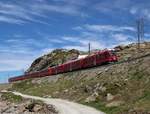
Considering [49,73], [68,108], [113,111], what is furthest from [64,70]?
[113,111]

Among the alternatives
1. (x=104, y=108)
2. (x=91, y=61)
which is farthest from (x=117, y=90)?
(x=91, y=61)

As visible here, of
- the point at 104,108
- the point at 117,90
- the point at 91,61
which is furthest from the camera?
the point at 91,61

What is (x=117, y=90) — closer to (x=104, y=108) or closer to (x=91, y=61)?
(x=104, y=108)

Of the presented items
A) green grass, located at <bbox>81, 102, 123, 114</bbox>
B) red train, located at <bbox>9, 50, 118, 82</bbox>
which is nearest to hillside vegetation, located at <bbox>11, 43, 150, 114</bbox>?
green grass, located at <bbox>81, 102, 123, 114</bbox>

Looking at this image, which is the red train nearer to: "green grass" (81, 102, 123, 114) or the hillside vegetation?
the hillside vegetation

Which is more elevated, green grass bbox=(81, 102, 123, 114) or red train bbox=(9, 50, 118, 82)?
red train bbox=(9, 50, 118, 82)

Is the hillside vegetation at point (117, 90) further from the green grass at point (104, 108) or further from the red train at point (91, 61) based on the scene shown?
the red train at point (91, 61)

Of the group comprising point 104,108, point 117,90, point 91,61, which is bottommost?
point 104,108

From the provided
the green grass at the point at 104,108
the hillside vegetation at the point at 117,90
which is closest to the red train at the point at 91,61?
the hillside vegetation at the point at 117,90

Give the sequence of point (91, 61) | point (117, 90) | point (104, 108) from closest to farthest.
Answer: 1. point (104, 108)
2. point (117, 90)
3. point (91, 61)

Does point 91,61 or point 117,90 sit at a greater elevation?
point 91,61

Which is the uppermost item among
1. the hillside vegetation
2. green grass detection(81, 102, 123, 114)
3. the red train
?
the red train

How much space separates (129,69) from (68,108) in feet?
51.0

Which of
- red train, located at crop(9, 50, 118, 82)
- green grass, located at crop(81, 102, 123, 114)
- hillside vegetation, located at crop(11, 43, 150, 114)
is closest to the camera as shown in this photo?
green grass, located at crop(81, 102, 123, 114)
